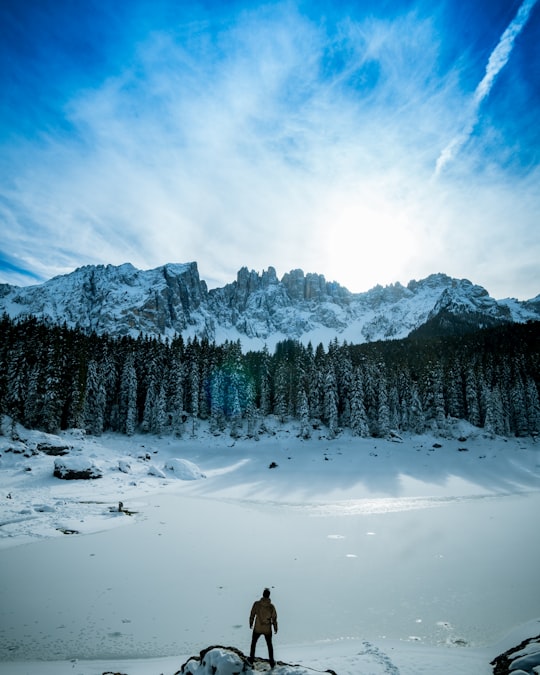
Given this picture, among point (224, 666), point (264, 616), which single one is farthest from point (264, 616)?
point (224, 666)

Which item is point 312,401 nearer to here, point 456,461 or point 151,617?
point 456,461

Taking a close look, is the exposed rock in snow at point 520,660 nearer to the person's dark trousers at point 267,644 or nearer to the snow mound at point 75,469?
the person's dark trousers at point 267,644

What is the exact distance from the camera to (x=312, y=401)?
6806 cm

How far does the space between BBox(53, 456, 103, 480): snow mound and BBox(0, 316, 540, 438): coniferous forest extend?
20.6m

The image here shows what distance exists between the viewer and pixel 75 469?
33.3 m

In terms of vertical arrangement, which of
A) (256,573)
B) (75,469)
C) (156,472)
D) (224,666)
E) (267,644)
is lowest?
(256,573)

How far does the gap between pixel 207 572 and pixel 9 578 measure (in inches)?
285

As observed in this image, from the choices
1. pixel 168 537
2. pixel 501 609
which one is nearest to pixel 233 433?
pixel 168 537

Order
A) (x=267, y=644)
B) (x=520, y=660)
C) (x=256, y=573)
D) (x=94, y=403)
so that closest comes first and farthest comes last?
(x=520, y=660) < (x=267, y=644) < (x=256, y=573) < (x=94, y=403)

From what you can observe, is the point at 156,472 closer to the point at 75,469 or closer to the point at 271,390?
the point at 75,469

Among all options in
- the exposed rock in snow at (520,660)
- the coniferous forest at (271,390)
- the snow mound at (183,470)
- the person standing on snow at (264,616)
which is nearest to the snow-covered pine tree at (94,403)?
the coniferous forest at (271,390)

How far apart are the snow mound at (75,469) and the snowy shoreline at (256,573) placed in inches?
45.1

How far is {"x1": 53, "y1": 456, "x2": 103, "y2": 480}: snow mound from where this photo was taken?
3297cm

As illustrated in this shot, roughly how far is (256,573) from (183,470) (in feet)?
102
